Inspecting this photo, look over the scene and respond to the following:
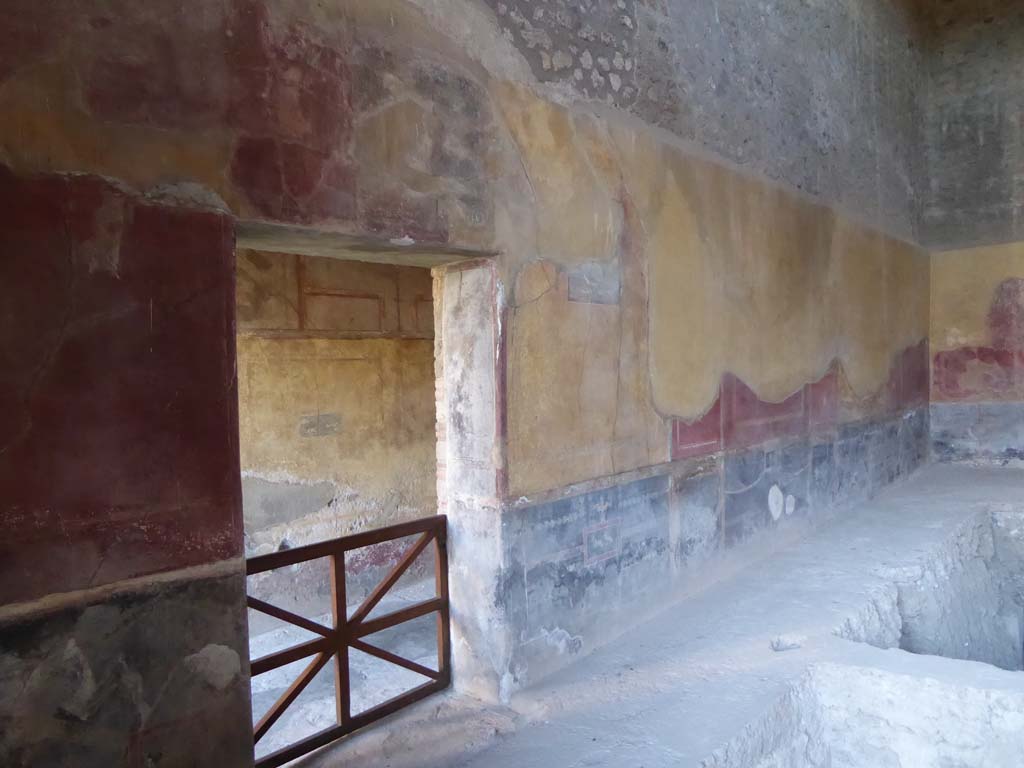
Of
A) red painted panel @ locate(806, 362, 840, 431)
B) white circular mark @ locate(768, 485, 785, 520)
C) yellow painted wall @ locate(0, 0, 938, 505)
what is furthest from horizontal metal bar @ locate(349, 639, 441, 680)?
red painted panel @ locate(806, 362, 840, 431)

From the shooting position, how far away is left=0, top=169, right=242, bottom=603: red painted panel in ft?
4.71

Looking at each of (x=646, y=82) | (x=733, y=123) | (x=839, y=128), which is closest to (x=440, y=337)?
(x=646, y=82)

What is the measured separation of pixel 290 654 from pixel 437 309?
1247 mm

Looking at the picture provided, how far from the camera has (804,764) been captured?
2.49m

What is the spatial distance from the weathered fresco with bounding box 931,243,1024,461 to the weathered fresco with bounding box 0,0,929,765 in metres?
2.76

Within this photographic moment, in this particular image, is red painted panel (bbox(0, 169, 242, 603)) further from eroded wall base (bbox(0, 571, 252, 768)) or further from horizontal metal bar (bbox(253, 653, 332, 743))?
horizontal metal bar (bbox(253, 653, 332, 743))

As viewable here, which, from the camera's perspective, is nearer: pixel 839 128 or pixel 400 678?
pixel 400 678

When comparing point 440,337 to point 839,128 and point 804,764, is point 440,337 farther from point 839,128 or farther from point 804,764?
point 839,128

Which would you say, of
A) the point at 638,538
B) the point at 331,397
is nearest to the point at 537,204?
the point at 638,538

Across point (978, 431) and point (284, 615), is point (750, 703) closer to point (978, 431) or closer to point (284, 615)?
point (284, 615)

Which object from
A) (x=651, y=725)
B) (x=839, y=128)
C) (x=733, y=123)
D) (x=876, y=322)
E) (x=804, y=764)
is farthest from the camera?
(x=876, y=322)

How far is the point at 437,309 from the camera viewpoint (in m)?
2.69

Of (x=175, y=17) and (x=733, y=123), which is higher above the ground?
(x=733, y=123)

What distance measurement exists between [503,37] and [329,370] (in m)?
2.46
